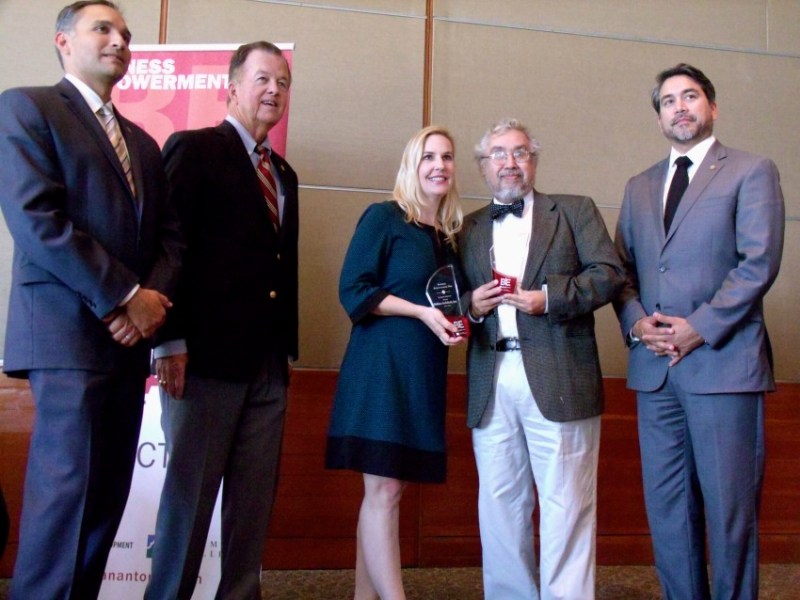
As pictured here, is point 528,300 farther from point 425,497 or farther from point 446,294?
point 425,497

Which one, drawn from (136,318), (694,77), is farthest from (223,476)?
(694,77)

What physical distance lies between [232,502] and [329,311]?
1.34 meters

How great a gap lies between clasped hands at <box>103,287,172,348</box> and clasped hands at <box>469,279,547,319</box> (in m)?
1.02

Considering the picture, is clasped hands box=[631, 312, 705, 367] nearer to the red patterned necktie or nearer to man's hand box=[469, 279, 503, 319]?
man's hand box=[469, 279, 503, 319]

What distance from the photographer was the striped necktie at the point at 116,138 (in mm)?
1944

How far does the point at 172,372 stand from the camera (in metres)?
2.05

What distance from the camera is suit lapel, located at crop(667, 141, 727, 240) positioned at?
2.38m

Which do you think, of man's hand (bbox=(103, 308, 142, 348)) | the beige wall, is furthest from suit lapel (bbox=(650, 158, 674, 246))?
man's hand (bbox=(103, 308, 142, 348))

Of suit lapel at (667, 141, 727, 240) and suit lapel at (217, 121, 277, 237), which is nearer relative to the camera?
suit lapel at (217, 121, 277, 237)

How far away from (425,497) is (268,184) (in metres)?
1.75

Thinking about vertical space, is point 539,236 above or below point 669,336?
above

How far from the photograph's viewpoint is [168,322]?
6.80 feet

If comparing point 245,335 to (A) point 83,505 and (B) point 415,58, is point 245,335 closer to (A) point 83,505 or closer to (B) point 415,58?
(A) point 83,505

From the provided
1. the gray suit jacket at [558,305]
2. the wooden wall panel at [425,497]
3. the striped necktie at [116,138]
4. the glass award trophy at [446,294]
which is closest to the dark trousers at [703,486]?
the gray suit jacket at [558,305]
